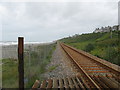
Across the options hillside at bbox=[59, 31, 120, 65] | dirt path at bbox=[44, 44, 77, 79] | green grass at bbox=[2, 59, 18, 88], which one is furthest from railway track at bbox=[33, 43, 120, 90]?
hillside at bbox=[59, 31, 120, 65]

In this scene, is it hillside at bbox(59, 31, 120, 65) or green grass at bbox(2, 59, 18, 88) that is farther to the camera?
hillside at bbox(59, 31, 120, 65)

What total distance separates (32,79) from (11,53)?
282cm

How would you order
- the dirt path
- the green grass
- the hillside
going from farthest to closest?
the hillside, the dirt path, the green grass

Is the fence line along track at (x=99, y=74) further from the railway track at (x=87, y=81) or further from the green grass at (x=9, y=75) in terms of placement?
the green grass at (x=9, y=75)

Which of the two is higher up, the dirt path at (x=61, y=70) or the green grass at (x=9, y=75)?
the green grass at (x=9, y=75)

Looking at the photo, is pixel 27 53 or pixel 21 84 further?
pixel 27 53

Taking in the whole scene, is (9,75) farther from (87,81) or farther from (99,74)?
(99,74)

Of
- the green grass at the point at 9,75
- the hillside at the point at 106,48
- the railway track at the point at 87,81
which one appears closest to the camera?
the railway track at the point at 87,81

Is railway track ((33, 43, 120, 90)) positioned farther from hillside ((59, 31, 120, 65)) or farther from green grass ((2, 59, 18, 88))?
hillside ((59, 31, 120, 65))

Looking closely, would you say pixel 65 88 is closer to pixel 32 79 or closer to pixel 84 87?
pixel 84 87

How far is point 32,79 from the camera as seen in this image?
295 inches

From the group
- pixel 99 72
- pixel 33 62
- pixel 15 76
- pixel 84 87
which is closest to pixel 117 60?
pixel 99 72

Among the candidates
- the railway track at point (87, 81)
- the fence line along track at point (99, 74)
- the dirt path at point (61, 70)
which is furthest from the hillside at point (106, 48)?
the railway track at point (87, 81)

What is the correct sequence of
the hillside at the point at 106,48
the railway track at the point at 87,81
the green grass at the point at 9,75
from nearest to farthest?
1. the railway track at the point at 87,81
2. the green grass at the point at 9,75
3. the hillside at the point at 106,48
